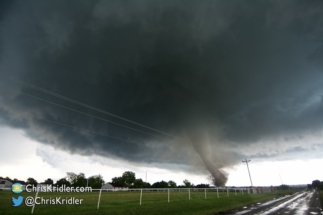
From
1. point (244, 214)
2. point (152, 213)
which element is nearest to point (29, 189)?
point (152, 213)

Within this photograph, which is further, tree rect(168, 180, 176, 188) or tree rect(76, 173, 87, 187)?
Result: tree rect(168, 180, 176, 188)

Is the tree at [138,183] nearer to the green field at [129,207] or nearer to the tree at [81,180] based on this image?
the tree at [81,180]

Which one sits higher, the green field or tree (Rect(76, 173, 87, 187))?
tree (Rect(76, 173, 87, 187))

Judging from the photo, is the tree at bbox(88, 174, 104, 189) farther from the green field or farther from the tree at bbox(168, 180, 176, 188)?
the green field

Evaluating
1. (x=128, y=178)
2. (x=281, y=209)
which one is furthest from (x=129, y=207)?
(x=128, y=178)

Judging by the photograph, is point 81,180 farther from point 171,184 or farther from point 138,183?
point 171,184

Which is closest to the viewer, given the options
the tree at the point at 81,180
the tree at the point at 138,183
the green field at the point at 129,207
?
the green field at the point at 129,207

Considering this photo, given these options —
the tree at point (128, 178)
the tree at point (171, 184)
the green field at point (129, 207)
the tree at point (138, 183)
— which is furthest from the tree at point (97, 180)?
the green field at point (129, 207)

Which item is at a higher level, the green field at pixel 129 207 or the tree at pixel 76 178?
the tree at pixel 76 178

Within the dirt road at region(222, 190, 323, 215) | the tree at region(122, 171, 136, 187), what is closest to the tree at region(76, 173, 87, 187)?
the tree at region(122, 171, 136, 187)

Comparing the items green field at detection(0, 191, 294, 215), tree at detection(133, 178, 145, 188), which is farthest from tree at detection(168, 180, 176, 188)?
green field at detection(0, 191, 294, 215)

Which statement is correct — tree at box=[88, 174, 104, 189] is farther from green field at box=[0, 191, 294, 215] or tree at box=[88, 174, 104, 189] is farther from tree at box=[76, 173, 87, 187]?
green field at box=[0, 191, 294, 215]

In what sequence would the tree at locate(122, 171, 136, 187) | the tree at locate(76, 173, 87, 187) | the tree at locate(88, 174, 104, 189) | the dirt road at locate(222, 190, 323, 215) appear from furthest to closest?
the tree at locate(122, 171, 136, 187) < the tree at locate(88, 174, 104, 189) < the tree at locate(76, 173, 87, 187) < the dirt road at locate(222, 190, 323, 215)

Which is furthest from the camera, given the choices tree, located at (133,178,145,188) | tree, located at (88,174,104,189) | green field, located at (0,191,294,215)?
tree, located at (133,178,145,188)
